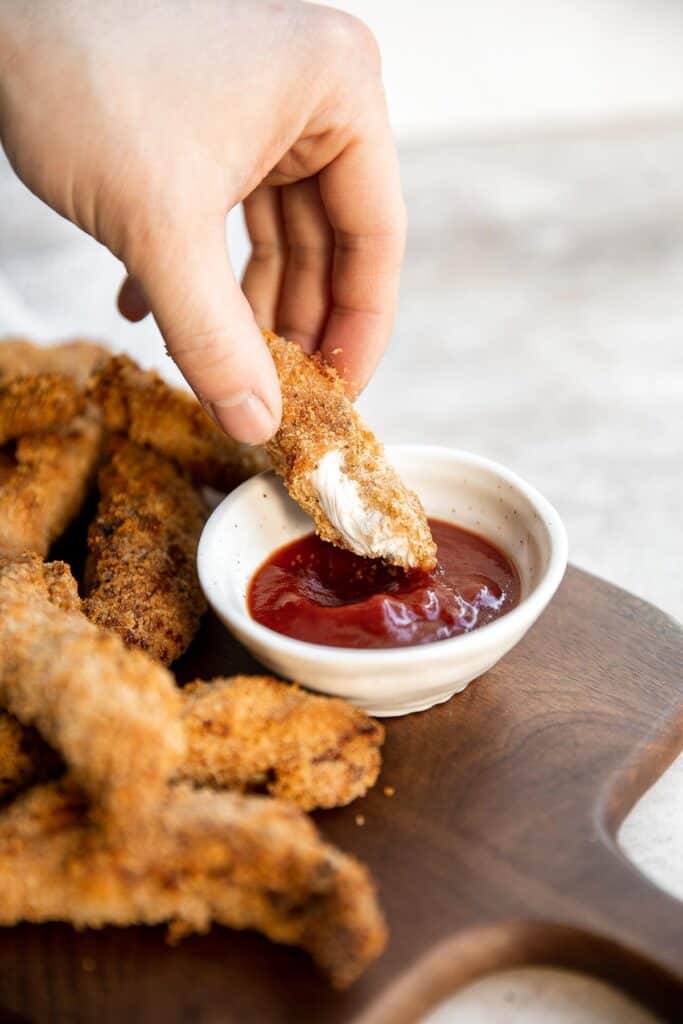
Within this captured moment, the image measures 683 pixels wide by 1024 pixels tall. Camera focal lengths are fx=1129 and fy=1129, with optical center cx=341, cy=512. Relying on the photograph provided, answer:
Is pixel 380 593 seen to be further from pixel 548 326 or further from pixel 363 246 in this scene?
pixel 548 326

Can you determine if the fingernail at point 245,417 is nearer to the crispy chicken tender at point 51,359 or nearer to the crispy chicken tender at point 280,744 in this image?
the crispy chicken tender at point 280,744

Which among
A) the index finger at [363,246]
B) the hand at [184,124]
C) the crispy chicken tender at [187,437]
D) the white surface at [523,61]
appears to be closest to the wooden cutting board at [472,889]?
the hand at [184,124]

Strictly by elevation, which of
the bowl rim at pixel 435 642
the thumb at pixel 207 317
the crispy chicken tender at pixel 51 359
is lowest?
the crispy chicken tender at pixel 51 359

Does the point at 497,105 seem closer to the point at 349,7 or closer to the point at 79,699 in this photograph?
the point at 349,7

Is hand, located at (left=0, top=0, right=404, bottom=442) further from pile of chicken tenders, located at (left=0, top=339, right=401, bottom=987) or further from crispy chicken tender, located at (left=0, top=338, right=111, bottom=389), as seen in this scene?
crispy chicken tender, located at (left=0, top=338, right=111, bottom=389)

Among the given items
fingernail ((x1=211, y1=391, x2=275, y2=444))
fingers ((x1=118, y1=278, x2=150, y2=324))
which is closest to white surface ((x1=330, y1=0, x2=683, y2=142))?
fingers ((x1=118, y1=278, x2=150, y2=324))

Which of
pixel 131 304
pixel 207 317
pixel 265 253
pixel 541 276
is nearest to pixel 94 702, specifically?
pixel 207 317

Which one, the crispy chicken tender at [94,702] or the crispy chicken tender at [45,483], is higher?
the crispy chicken tender at [94,702]
